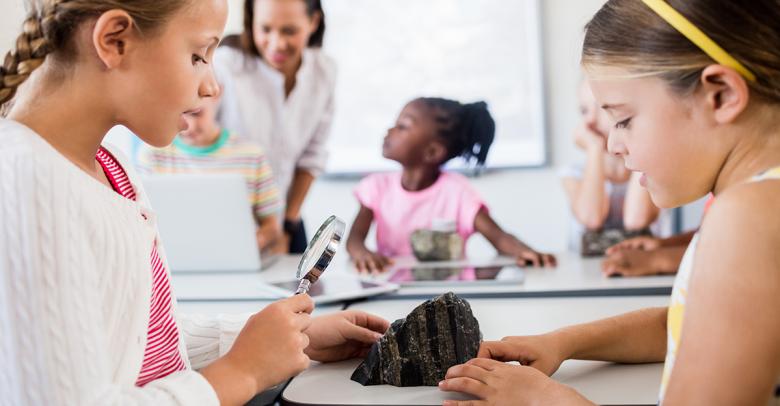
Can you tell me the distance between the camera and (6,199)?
712mm

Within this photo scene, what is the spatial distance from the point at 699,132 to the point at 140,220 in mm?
604

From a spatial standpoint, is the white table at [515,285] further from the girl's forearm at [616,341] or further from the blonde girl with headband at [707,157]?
the blonde girl with headband at [707,157]

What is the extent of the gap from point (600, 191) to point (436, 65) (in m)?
1.58

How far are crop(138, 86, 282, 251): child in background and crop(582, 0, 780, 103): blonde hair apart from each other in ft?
5.52

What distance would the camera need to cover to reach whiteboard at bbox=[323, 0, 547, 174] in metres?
3.74

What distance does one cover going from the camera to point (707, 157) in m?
0.79

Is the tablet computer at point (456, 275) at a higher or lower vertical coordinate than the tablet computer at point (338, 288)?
lower

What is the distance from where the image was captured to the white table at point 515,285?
160 centimetres

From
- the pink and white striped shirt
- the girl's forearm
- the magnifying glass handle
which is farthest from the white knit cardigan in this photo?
the girl's forearm

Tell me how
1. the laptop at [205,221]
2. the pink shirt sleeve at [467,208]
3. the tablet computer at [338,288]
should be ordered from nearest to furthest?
the tablet computer at [338,288]
the laptop at [205,221]
the pink shirt sleeve at [467,208]

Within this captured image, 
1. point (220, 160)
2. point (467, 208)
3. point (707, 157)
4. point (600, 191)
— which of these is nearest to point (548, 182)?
point (600, 191)

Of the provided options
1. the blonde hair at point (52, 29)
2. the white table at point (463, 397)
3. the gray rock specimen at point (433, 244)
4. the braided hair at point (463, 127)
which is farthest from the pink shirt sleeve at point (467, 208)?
the blonde hair at point (52, 29)

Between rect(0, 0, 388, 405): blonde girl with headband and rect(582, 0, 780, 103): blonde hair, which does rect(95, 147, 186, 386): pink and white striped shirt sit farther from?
rect(582, 0, 780, 103): blonde hair

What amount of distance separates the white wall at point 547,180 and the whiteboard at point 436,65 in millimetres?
64
